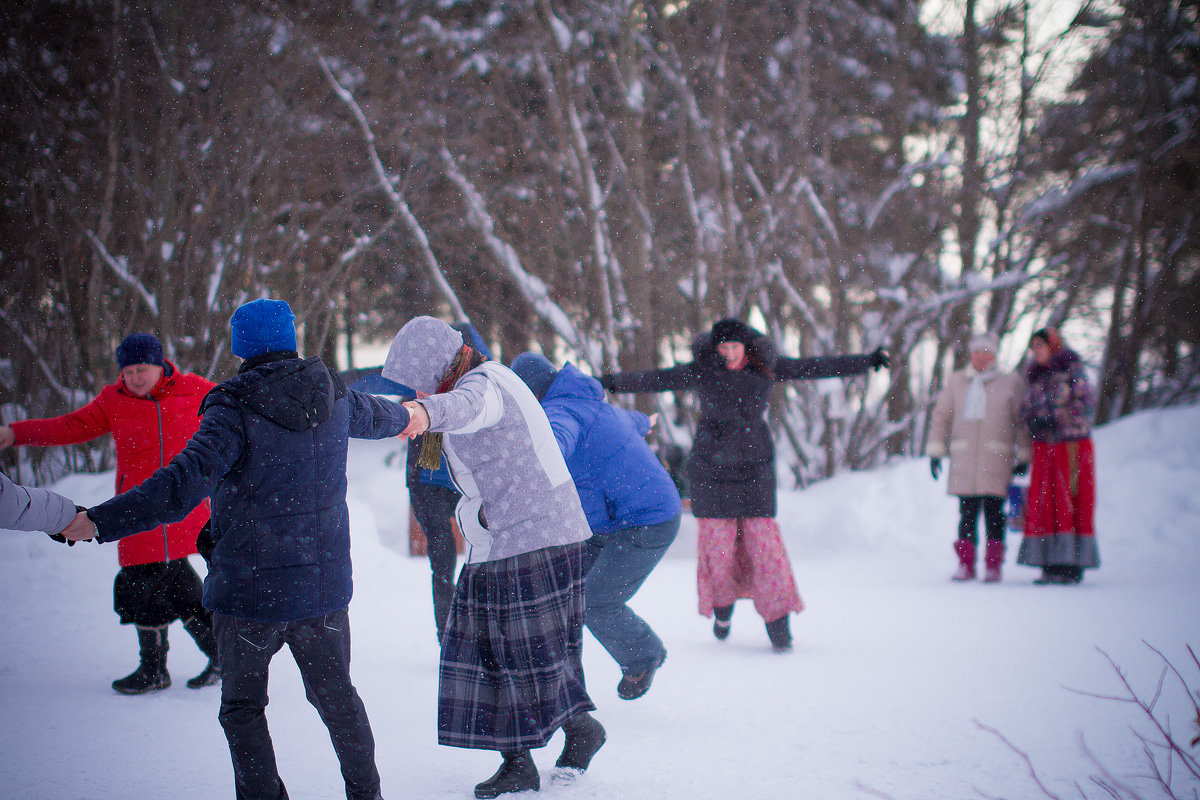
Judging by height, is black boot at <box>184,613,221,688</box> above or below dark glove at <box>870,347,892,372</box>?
below

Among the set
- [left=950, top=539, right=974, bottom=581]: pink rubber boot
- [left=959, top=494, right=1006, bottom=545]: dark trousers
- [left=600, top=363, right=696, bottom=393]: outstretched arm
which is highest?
[left=600, top=363, right=696, bottom=393]: outstretched arm

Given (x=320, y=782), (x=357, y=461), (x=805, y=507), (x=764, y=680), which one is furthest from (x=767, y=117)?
(x=357, y=461)

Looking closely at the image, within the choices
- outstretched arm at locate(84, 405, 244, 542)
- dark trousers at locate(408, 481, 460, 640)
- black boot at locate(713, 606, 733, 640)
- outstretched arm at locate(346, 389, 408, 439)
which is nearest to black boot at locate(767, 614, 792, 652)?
black boot at locate(713, 606, 733, 640)

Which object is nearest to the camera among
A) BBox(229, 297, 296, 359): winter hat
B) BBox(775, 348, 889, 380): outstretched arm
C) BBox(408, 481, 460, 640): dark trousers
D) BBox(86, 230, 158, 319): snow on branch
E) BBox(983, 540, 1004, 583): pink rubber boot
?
BBox(229, 297, 296, 359): winter hat

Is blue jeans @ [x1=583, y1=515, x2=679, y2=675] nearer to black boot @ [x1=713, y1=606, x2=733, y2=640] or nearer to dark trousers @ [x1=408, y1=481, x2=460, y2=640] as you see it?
dark trousers @ [x1=408, y1=481, x2=460, y2=640]

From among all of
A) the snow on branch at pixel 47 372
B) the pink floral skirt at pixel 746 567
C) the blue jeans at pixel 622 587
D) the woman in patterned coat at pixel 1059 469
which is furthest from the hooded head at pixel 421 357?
the snow on branch at pixel 47 372

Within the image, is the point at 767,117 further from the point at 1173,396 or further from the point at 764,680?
the point at 764,680

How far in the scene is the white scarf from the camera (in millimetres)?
6938

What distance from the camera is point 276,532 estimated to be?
229 centimetres

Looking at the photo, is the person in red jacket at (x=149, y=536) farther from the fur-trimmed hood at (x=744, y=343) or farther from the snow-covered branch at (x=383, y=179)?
the snow-covered branch at (x=383, y=179)

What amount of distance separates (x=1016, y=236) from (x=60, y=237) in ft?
34.3

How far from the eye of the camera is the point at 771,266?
399 inches

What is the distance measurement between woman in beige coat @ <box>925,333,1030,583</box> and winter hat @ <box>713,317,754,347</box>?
287cm

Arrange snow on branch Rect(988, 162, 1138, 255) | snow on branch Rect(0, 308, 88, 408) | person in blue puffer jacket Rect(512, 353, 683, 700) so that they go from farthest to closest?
snow on branch Rect(988, 162, 1138, 255) → snow on branch Rect(0, 308, 88, 408) → person in blue puffer jacket Rect(512, 353, 683, 700)
